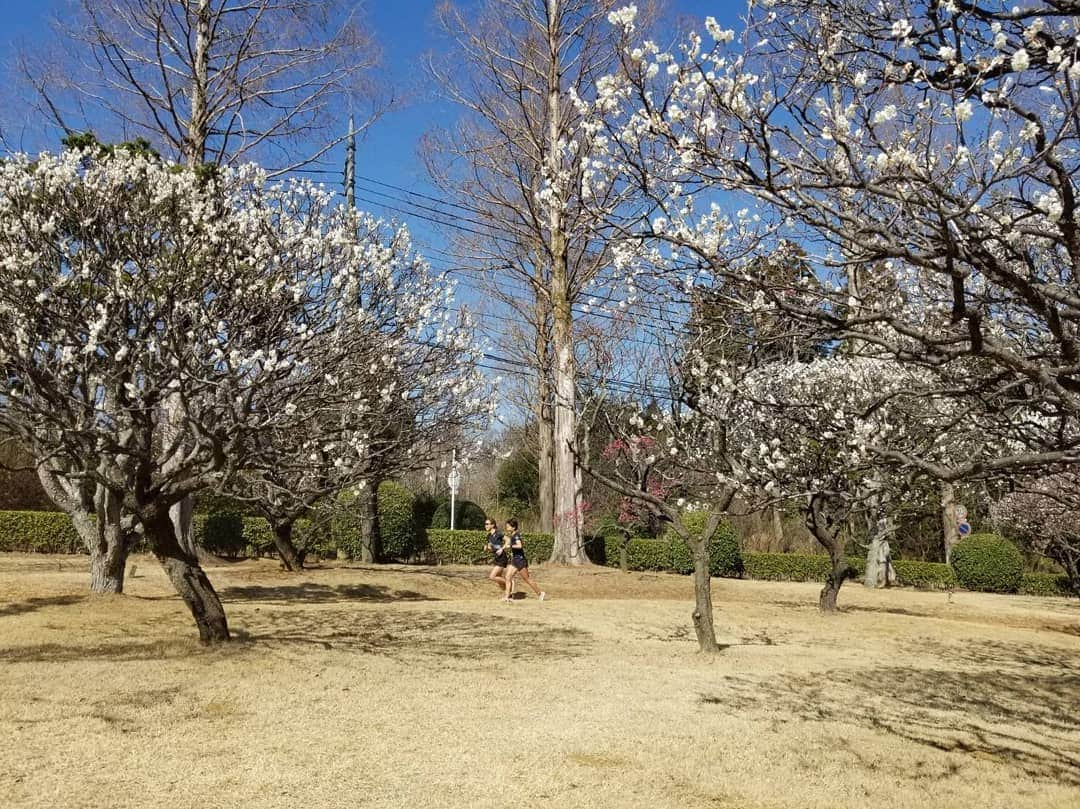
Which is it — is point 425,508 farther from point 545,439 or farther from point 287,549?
point 287,549

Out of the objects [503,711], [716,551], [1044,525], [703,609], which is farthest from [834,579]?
[1044,525]

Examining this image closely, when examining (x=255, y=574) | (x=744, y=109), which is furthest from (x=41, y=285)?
(x=255, y=574)

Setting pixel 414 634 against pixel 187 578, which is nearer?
pixel 187 578

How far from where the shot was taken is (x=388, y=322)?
11523 mm

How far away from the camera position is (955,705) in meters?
7.46

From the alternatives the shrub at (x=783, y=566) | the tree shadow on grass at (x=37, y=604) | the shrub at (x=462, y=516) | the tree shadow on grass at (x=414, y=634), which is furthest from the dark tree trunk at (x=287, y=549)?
the shrub at (x=783, y=566)

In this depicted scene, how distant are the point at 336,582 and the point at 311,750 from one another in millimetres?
10847

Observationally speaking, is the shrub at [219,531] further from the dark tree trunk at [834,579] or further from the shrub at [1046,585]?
the shrub at [1046,585]

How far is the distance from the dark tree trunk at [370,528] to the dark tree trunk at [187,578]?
11642 millimetres

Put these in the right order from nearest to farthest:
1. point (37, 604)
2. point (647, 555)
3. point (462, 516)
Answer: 1. point (37, 604)
2. point (647, 555)
3. point (462, 516)

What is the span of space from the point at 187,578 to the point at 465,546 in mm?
14454

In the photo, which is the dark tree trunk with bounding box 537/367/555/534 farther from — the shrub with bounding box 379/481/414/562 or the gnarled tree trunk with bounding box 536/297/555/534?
the shrub with bounding box 379/481/414/562

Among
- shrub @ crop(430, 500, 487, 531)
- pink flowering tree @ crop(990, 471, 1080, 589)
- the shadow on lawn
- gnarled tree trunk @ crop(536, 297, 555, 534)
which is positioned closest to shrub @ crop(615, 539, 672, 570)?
gnarled tree trunk @ crop(536, 297, 555, 534)

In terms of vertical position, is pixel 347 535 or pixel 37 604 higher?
pixel 347 535
